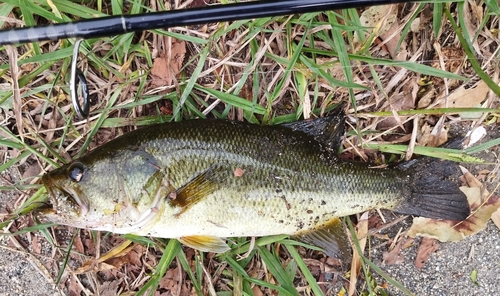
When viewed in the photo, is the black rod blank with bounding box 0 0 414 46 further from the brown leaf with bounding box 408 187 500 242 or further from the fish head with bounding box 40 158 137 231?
the brown leaf with bounding box 408 187 500 242

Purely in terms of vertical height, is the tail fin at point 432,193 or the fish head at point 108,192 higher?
the fish head at point 108,192

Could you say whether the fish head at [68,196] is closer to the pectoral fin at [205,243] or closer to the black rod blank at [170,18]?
the pectoral fin at [205,243]

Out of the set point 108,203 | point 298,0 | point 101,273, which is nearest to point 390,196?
point 298,0

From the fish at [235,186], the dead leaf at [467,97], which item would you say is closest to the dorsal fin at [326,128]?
the fish at [235,186]

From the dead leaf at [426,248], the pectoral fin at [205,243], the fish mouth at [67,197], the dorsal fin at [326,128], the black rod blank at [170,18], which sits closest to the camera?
the black rod blank at [170,18]

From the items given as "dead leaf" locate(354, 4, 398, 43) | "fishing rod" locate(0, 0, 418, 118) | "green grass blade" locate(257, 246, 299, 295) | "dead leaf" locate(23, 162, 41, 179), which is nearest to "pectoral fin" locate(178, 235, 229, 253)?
"green grass blade" locate(257, 246, 299, 295)

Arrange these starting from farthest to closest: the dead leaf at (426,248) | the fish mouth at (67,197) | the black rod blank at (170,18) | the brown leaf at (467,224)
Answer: the dead leaf at (426,248)
the brown leaf at (467,224)
the fish mouth at (67,197)
the black rod blank at (170,18)

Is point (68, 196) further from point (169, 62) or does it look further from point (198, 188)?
point (169, 62)
